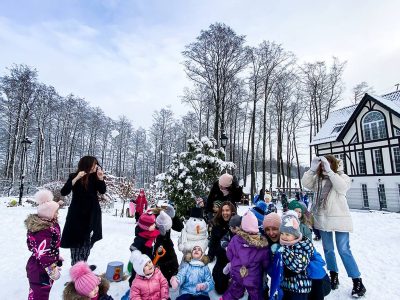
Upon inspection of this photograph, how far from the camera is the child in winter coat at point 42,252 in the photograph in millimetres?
2814

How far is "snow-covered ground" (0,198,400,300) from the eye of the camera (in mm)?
3717

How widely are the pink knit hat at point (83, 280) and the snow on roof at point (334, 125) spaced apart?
23347 mm

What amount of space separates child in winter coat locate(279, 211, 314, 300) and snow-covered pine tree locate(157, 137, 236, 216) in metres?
6.40

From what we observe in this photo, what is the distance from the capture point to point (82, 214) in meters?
3.42

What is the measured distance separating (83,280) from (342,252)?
3202 millimetres

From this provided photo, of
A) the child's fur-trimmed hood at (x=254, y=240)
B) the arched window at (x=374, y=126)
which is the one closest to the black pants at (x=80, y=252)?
the child's fur-trimmed hood at (x=254, y=240)

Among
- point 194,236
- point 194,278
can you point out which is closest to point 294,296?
point 194,278

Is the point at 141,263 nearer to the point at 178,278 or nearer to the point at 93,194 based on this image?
the point at 178,278

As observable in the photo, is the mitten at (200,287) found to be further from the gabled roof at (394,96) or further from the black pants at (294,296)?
the gabled roof at (394,96)

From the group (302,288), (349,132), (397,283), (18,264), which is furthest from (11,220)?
(349,132)

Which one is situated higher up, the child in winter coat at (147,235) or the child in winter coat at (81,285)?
the child in winter coat at (147,235)

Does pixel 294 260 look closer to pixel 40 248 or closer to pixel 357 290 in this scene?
pixel 357 290

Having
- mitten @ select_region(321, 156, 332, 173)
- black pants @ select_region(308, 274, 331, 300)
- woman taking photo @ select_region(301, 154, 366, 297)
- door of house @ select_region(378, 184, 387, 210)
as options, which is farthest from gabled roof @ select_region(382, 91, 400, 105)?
black pants @ select_region(308, 274, 331, 300)

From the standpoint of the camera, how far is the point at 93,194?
3570mm
